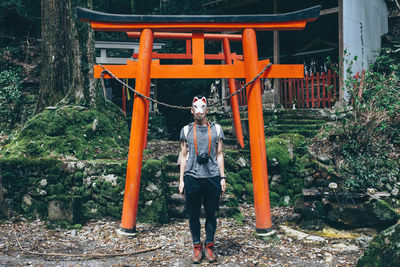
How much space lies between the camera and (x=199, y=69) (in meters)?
5.04

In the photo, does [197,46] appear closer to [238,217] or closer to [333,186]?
[238,217]

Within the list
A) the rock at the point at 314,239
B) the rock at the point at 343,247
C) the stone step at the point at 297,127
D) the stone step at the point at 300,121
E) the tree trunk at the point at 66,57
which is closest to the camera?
the rock at the point at 343,247

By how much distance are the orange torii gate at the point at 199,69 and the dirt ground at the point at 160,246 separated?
0.32 m

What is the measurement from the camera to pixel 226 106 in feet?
37.0

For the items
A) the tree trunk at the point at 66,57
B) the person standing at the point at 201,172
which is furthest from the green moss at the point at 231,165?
the tree trunk at the point at 66,57

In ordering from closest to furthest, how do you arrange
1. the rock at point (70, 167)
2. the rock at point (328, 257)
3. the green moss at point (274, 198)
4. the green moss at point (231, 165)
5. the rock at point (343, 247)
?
the rock at point (328, 257) < the rock at point (343, 247) < the rock at point (70, 167) < the green moss at point (274, 198) < the green moss at point (231, 165)

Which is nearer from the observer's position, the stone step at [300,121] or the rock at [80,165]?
the rock at [80,165]

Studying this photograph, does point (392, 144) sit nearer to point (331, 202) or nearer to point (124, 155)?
point (331, 202)

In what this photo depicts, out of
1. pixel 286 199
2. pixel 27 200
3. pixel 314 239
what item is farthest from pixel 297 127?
pixel 27 200

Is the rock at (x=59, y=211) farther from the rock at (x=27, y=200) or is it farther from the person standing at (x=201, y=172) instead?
the person standing at (x=201, y=172)

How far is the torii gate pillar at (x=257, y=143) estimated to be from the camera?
4809 mm

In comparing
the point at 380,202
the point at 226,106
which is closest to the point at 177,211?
the point at 380,202

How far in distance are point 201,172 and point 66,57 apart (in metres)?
5.83

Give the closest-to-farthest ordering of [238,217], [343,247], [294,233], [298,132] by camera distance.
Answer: [343,247] < [294,233] < [238,217] < [298,132]
